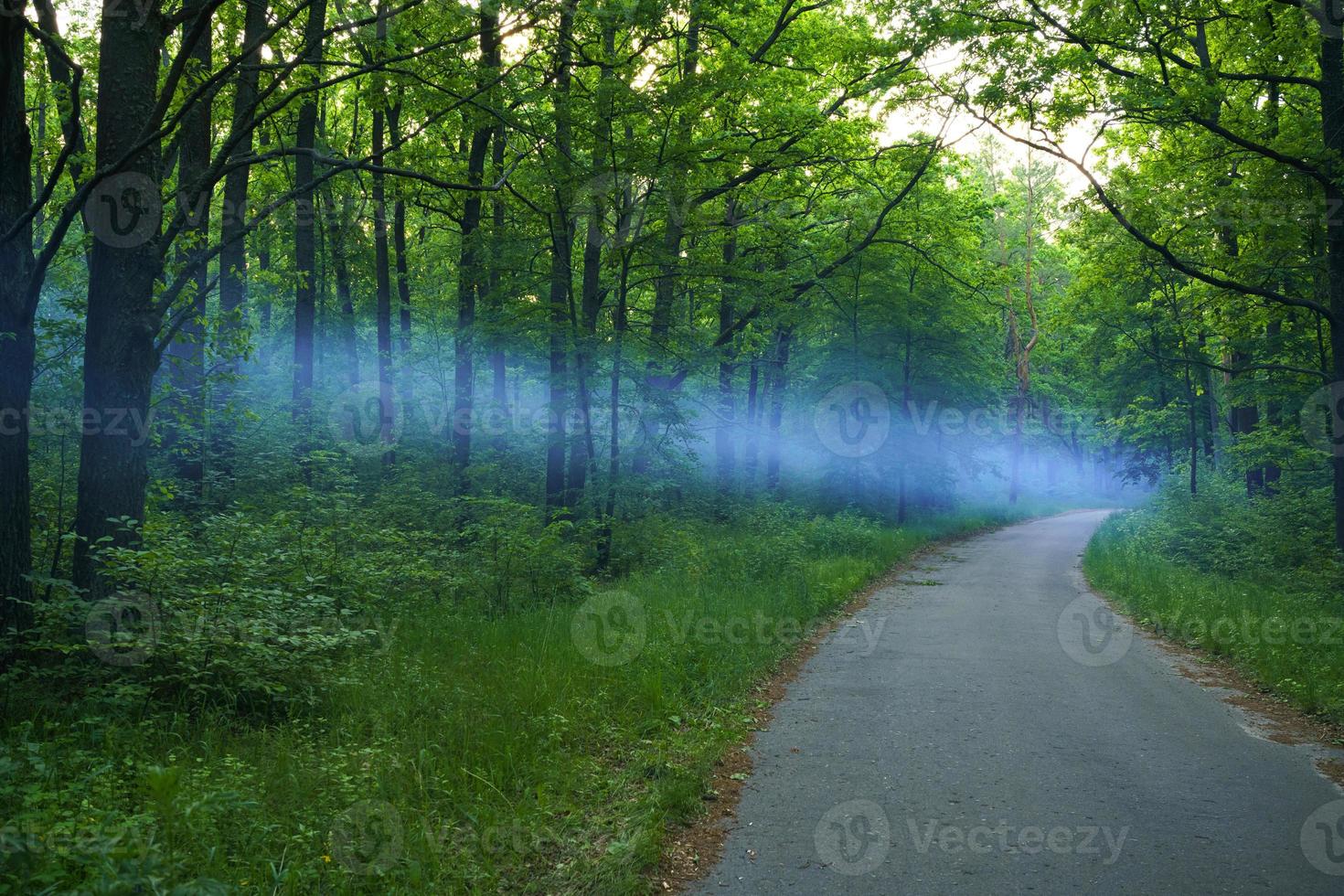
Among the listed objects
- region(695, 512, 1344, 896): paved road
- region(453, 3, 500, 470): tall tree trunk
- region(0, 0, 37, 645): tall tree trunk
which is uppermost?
region(453, 3, 500, 470): tall tree trunk

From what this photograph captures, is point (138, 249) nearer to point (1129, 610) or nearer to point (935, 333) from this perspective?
point (1129, 610)

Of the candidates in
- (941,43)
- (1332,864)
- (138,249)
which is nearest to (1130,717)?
(1332,864)

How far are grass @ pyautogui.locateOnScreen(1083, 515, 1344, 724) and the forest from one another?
0.37ft

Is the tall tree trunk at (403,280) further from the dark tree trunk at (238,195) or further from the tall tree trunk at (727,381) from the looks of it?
the tall tree trunk at (727,381)

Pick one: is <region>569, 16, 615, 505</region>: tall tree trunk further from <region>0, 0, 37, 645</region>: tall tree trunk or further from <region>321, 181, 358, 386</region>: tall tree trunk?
<region>321, 181, 358, 386</region>: tall tree trunk

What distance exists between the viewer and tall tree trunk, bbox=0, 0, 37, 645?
603 cm

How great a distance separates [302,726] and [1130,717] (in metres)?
7.05

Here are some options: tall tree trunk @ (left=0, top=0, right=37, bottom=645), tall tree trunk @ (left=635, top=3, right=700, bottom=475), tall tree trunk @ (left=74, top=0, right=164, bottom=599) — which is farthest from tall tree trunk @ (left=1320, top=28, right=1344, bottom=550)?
tall tree trunk @ (left=0, top=0, right=37, bottom=645)

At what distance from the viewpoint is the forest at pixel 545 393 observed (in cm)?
530

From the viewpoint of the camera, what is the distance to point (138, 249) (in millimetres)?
6719

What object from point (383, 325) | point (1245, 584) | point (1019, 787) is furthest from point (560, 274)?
point (1245, 584)

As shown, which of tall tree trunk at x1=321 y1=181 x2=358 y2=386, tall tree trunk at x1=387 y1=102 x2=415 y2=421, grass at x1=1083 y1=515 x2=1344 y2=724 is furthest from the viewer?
tall tree trunk at x1=321 y1=181 x2=358 y2=386

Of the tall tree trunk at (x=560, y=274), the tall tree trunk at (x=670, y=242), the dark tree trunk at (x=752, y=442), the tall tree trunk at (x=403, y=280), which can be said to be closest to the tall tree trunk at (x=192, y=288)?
the tall tree trunk at (x=560, y=274)

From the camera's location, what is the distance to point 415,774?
201 inches
